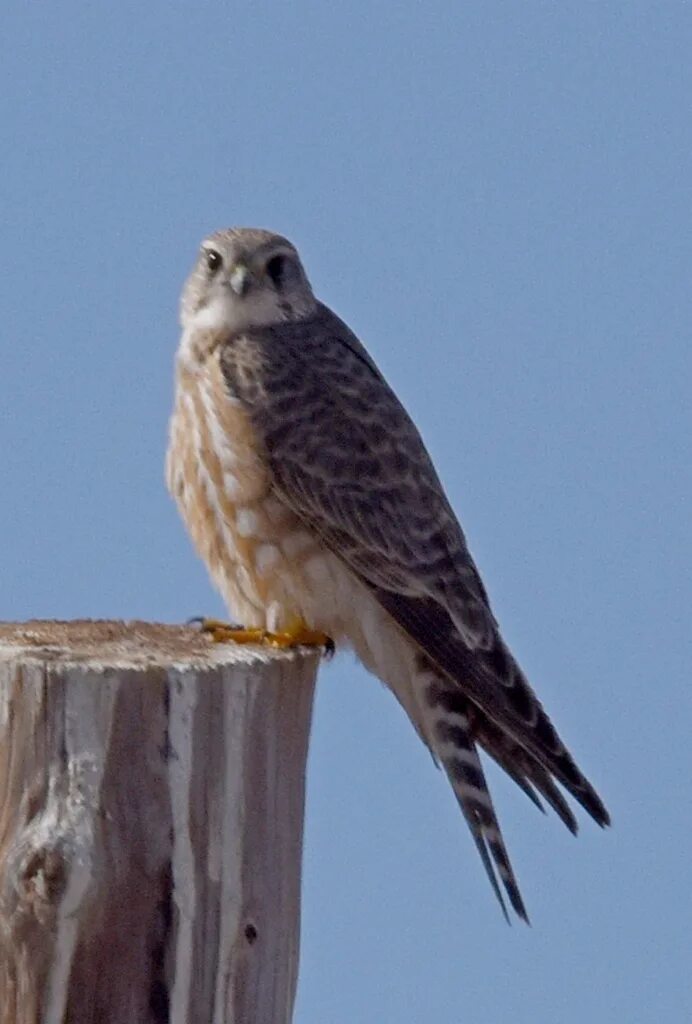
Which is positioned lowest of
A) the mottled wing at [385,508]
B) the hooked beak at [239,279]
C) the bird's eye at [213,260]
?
the mottled wing at [385,508]

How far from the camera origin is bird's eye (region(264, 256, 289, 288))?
6.97 meters

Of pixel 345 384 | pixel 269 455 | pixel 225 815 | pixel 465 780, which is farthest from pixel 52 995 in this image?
pixel 345 384

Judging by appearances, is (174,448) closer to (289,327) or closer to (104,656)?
(289,327)

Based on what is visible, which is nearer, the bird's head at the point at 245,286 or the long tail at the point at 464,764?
the long tail at the point at 464,764

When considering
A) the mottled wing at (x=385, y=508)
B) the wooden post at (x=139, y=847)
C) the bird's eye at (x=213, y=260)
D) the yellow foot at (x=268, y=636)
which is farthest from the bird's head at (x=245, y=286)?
the wooden post at (x=139, y=847)

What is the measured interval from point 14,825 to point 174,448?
9.15 ft

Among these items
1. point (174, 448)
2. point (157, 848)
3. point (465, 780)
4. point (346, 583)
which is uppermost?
point (174, 448)

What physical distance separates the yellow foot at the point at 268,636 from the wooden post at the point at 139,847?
1.05 meters

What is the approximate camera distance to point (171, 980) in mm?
3785

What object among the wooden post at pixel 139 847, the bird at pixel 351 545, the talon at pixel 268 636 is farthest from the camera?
the bird at pixel 351 545

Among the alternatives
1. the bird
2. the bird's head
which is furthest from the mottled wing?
the bird's head

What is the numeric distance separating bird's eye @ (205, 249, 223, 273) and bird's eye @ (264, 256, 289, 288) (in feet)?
0.60

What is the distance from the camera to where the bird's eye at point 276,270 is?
6973 millimetres

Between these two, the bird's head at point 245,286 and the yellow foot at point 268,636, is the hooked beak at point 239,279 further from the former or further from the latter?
the yellow foot at point 268,636
